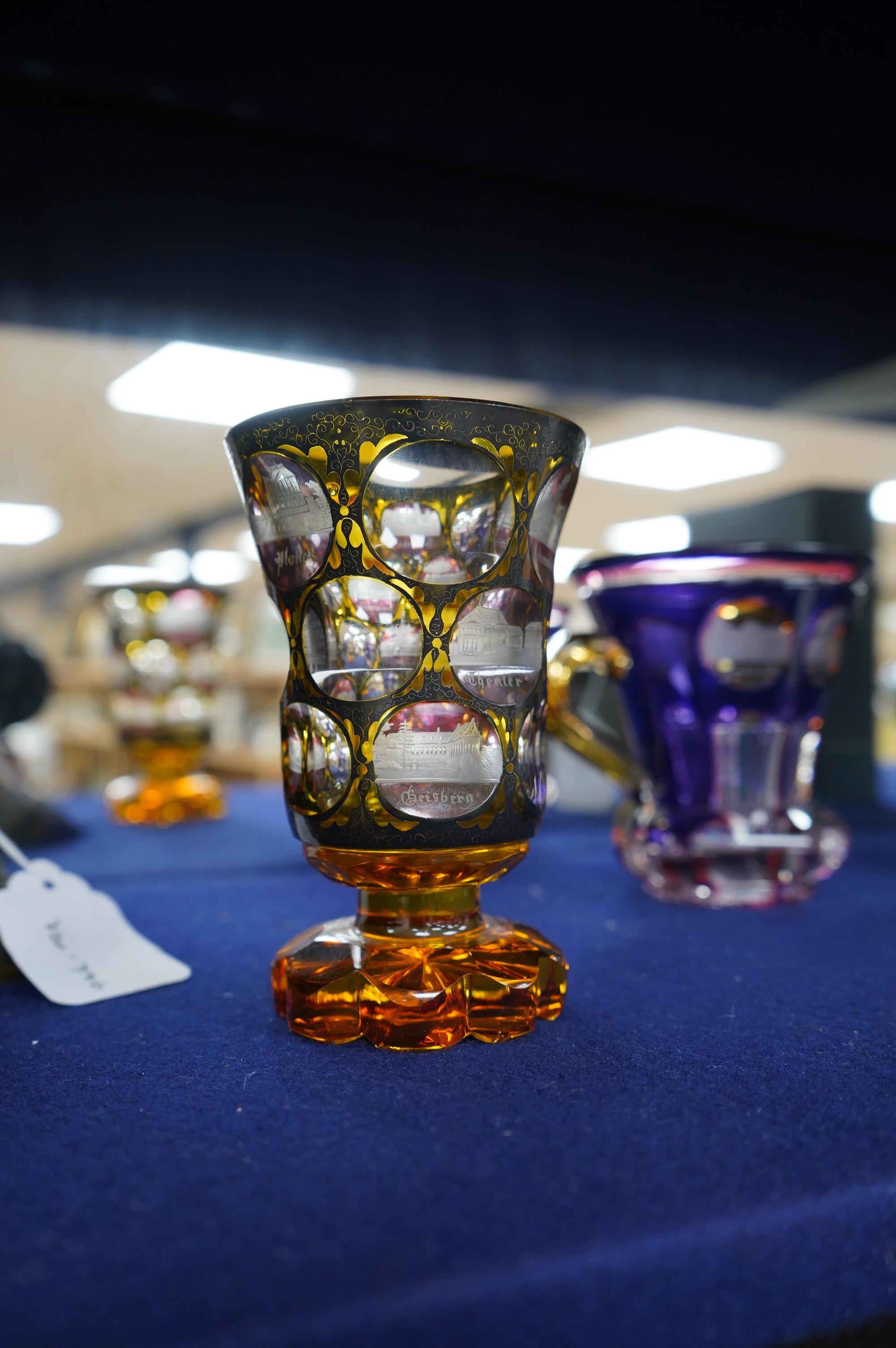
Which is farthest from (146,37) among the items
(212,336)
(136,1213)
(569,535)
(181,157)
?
(136,1213)

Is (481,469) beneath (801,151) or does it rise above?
beneath

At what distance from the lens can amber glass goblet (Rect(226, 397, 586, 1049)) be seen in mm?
323

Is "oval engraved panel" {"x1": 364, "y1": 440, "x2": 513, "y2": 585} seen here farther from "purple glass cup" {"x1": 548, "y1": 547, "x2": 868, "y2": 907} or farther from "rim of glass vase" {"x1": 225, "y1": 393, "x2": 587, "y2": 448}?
"purple glass cup" {"x1": 548, "y1": 547, "x2": 868, "y2": 907}

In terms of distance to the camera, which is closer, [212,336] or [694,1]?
[694,1]

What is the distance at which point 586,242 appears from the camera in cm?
79

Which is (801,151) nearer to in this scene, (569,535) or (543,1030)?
(569,535)

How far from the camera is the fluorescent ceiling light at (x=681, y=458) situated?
2.62m

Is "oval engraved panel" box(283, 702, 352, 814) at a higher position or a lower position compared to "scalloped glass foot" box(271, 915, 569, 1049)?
higher

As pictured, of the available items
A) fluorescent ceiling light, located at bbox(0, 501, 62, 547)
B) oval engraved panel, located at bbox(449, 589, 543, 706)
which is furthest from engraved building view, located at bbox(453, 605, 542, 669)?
fluorescent ceiling light, located at bbox(0, 501, 62, 547)

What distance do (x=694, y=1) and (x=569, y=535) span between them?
340mm

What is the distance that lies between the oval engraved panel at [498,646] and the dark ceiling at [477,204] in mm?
416

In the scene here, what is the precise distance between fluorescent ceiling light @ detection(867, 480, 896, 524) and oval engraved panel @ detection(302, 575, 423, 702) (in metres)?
1.33

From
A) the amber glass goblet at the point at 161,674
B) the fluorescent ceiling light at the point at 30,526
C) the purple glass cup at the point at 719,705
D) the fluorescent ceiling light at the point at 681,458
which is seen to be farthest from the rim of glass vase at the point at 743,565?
the fluorescent ceiling light at the point at 681,458

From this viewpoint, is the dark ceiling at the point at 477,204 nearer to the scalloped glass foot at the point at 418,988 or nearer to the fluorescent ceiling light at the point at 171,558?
the scalloped glass foot at the point at 418,988
